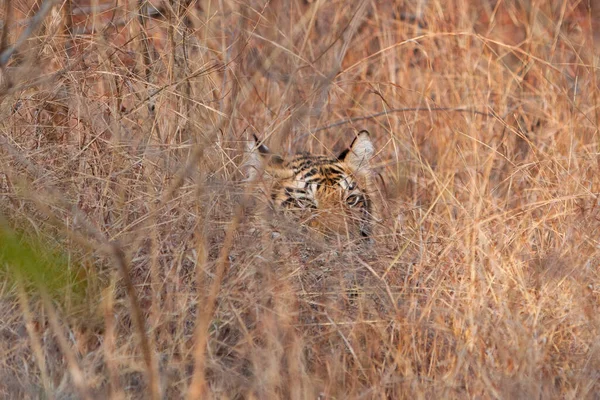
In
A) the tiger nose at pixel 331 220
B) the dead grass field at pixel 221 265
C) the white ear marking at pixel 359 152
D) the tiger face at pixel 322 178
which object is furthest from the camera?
the white ear marking at pixel 359 152

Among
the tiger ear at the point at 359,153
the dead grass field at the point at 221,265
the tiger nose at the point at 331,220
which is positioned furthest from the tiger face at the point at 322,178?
the tiger nose at the point at 331,220

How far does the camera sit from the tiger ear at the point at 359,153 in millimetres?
4137

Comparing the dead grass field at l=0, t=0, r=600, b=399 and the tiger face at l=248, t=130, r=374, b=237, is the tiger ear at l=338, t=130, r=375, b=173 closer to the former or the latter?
the tiger face at l=248, t=130, r=374, b=237

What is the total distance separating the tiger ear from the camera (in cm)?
414

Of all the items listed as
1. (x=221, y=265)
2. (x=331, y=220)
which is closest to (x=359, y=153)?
(x=331, y=220)

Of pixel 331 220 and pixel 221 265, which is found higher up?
pixel 221 265

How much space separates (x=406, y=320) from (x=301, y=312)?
35 centimetres

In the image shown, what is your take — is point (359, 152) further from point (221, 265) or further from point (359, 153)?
point (221, 265)

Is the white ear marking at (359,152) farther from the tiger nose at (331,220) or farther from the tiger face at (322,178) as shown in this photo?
the tiger nose at (331,220)

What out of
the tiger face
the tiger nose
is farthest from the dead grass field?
the tiger face

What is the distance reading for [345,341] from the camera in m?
2.82

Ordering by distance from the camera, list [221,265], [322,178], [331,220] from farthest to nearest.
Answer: [322,178] → [331,220] → [221,265]

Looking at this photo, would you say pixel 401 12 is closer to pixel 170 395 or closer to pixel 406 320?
pixel 406 320

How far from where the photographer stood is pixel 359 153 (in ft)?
13.7
